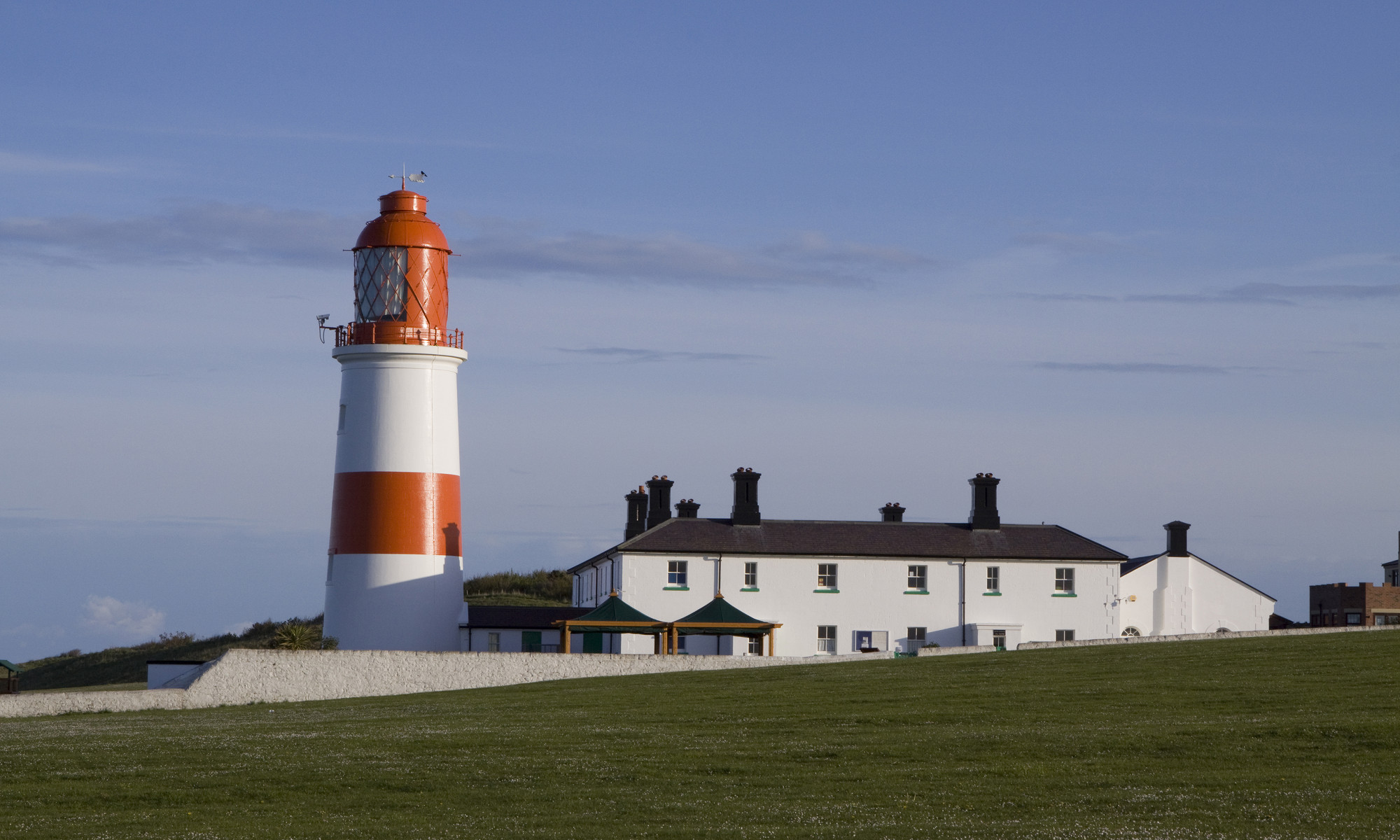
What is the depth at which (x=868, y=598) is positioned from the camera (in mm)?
49344

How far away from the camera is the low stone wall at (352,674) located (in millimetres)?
34312

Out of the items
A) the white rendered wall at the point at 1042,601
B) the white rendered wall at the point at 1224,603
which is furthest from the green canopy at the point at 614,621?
the white rendered wall at the point at 1224,603

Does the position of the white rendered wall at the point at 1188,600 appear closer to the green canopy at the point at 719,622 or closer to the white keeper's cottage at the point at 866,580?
the white keeper's cottage at the point at 866,580

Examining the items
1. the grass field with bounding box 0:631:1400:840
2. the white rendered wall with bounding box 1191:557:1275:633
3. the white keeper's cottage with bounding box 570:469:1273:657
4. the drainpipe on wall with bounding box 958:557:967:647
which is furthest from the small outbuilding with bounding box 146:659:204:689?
the white rendered wall with bounding box 1191:557:1275:633

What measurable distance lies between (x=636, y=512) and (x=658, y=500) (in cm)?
294

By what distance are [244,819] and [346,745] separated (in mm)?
6072

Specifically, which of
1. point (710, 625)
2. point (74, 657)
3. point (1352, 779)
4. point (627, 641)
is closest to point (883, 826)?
point (1352, 779)

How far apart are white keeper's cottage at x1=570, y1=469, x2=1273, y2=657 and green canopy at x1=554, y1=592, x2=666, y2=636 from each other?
9.73 feet

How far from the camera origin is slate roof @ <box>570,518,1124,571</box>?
1925 inches

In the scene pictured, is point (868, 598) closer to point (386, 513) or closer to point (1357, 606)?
point (386, 513)

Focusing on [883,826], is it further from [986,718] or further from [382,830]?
[986,718]

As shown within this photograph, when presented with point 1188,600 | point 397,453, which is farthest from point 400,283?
point 1188,600

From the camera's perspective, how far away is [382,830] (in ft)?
51.7

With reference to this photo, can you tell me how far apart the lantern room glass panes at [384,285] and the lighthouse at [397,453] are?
1.0 inches
